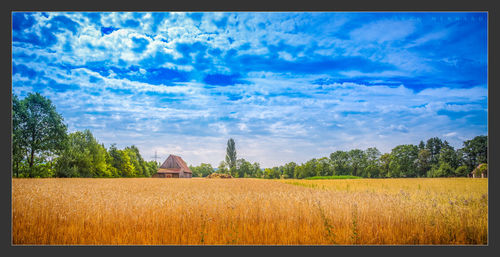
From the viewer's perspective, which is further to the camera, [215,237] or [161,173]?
[161,173]

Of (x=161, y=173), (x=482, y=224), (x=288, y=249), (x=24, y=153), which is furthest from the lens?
(x=161, y=173)

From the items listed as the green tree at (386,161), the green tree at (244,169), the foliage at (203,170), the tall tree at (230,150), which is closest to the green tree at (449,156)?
the green tree at (386,161)

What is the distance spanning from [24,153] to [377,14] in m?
12.2

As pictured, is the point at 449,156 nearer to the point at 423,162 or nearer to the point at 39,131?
the point at 423,162

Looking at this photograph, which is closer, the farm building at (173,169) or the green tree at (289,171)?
the green tree at (289,171)

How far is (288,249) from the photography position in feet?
15.3

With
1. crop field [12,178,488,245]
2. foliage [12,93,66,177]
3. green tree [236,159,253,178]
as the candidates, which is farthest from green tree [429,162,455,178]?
green tree [236,159,253,178]

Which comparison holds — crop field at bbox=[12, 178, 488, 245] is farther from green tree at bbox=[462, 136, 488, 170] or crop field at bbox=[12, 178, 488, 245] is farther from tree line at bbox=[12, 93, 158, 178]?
tree line at bbox=[12, 93, 158, 178]

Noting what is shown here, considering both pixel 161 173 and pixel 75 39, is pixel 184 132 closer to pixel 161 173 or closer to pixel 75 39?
pixel 75 39

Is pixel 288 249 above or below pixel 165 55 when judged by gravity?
below

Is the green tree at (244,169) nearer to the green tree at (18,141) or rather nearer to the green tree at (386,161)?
the green tree at (386,161)

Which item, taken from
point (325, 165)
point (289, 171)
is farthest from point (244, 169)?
point (325, 165)

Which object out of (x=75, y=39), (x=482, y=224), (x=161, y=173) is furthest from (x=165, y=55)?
(x=161, y=173)

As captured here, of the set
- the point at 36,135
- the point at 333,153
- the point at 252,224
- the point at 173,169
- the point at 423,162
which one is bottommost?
the point at 173,169
